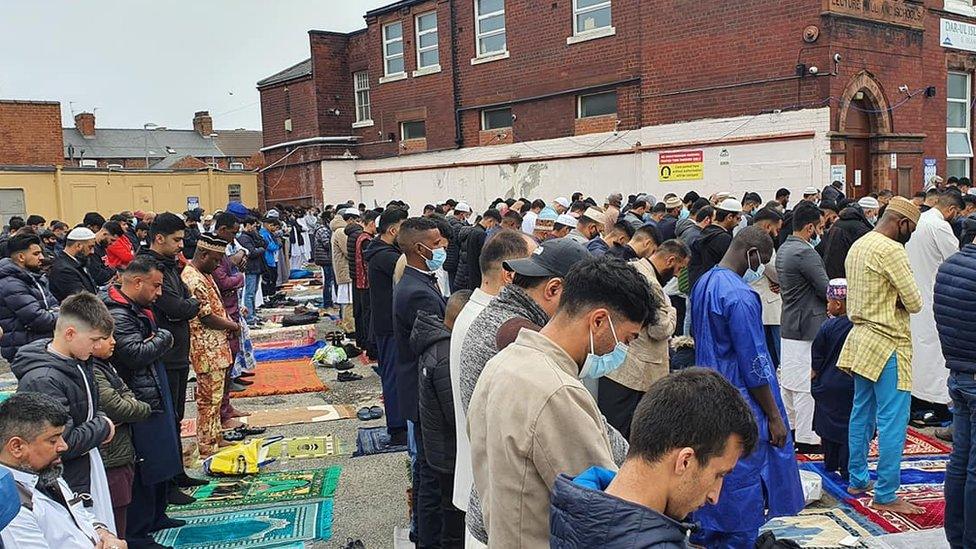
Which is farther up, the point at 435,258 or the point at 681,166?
the point at 681,166

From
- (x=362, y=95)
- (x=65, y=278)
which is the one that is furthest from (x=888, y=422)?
(x=362, y=95)

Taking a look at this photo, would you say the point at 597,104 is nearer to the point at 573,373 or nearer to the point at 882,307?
the point at 882,307

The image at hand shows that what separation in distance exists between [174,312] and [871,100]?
1445cm

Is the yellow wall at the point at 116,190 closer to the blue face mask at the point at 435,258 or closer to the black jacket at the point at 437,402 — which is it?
the blue face mask at the point at 435,258

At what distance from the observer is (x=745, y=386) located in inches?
179

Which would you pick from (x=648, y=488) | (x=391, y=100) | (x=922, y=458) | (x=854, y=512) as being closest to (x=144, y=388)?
(x=648, y=488)

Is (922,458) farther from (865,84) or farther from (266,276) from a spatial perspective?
(266,276)

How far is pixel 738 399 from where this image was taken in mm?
2059

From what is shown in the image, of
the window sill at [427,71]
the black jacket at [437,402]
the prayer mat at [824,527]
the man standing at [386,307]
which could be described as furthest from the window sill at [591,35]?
the black jacket at [437,402]

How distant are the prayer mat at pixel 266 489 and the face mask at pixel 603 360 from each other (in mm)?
4151

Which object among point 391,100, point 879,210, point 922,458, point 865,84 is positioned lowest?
point 922,458

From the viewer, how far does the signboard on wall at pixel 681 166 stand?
16734mm

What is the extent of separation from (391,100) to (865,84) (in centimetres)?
1516

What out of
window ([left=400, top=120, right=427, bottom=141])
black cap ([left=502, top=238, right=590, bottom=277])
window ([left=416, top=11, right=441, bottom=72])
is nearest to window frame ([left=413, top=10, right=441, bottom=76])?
window ([left=416, top=11, right=441, bottom=72])
